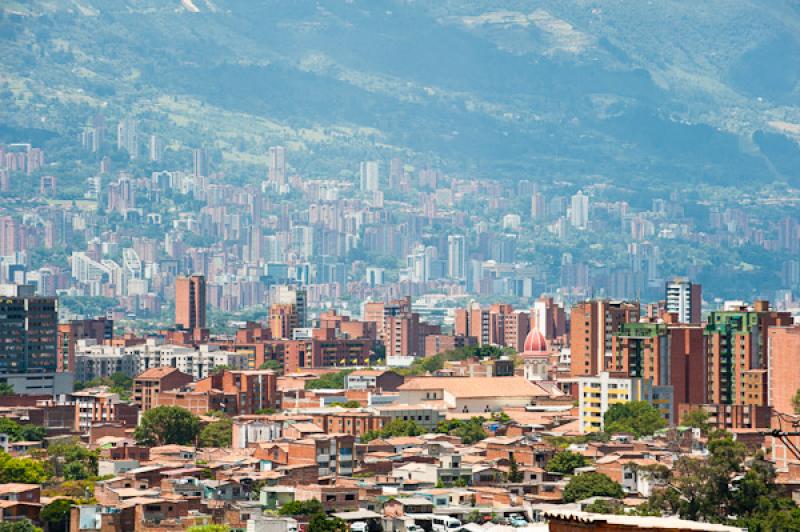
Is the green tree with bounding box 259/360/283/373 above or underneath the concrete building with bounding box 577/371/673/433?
underneath

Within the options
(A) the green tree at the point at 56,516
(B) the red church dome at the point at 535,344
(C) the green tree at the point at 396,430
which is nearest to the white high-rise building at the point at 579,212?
(B) the red church dome at the point at 535,344

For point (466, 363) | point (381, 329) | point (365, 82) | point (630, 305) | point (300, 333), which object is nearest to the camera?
point (630, 305)

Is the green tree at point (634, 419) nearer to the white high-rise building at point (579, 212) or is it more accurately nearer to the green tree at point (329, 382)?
the green tree at point (329, 382)

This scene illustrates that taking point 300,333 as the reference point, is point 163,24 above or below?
above

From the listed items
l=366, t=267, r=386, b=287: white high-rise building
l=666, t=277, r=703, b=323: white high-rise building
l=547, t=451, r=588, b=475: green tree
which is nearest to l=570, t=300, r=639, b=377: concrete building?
l=547, t=451, r=588, b=475: green tree

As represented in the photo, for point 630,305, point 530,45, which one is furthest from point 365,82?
point 630,305

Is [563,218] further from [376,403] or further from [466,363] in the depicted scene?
[376,403]

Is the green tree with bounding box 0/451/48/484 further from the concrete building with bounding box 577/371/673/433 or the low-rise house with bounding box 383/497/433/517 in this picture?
the concrete building with bounding box 577/371/673/433
